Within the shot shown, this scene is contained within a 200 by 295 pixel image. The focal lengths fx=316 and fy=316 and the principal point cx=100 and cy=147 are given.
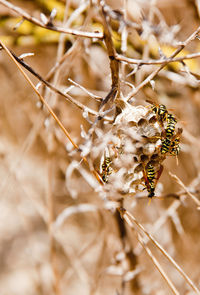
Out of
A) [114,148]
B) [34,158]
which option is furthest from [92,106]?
[114,148]

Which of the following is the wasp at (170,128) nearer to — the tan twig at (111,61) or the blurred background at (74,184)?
the tan twig at (111,61)

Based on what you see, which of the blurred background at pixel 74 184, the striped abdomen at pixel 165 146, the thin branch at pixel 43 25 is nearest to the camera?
the thin branch at pixel 43 25

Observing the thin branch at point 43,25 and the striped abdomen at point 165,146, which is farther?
the striped abdomen at point 165,146

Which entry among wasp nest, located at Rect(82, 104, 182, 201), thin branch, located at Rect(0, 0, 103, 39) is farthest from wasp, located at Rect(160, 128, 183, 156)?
thin branch, located at Rect(0, 0, 103, 39)

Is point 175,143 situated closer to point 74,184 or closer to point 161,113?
point 161,113

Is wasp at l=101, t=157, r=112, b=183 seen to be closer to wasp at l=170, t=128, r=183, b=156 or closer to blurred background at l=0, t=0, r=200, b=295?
wasp at l=170, t=128, r=183, b=156

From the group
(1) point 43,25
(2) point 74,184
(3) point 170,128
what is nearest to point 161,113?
(3) point 170,128

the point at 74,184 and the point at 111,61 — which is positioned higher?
the point at 111,61

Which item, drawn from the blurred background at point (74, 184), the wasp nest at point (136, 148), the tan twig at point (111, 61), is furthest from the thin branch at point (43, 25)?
the blurred background at point (74, 184)
